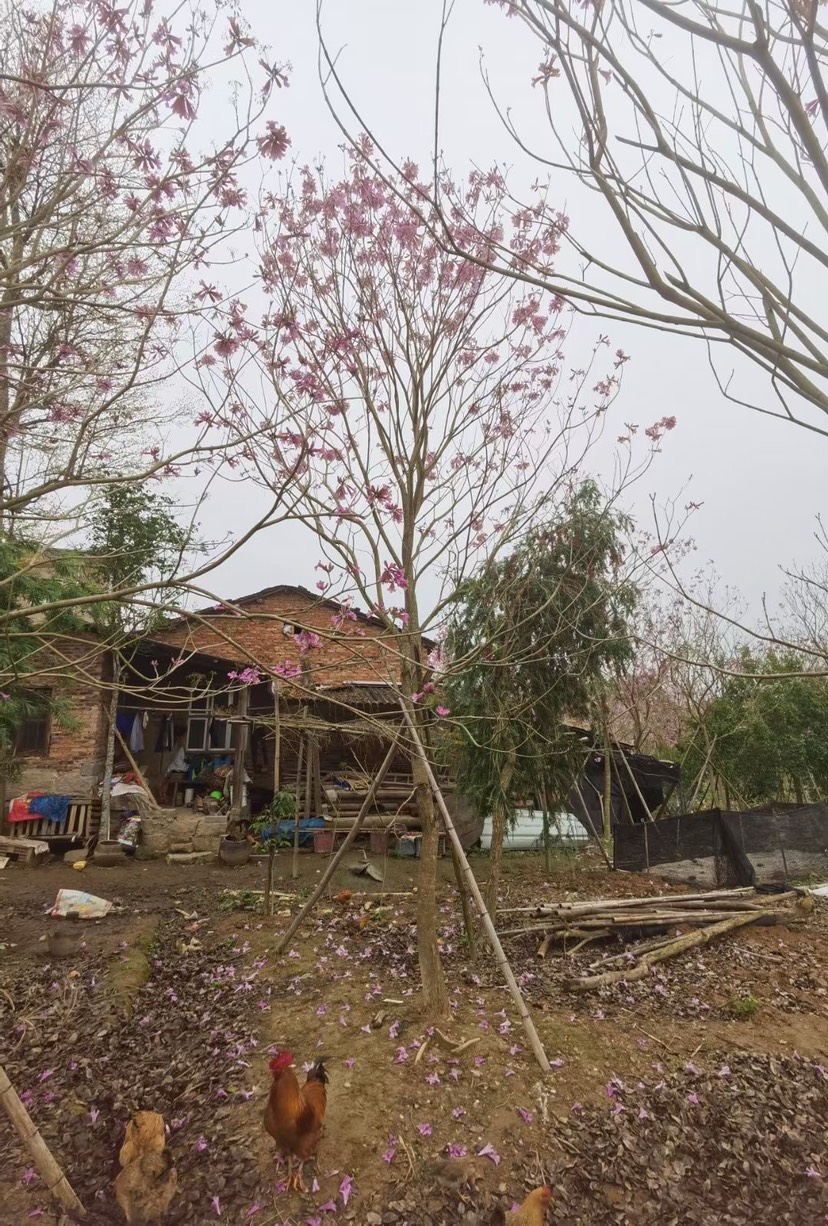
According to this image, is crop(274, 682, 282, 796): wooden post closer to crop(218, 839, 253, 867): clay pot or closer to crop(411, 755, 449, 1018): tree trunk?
crop(411, 755, 449, 1018): tree trunk

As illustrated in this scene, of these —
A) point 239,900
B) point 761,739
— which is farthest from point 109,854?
point 761,739

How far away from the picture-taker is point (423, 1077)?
399 cm

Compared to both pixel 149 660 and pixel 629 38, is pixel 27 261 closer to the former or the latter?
pixel 629 38

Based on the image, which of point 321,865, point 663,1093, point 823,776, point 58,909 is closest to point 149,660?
point 321,865

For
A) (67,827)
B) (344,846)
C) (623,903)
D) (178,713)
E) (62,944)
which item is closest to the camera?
(344,846)

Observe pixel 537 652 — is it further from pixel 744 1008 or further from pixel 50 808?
pixel 50 808

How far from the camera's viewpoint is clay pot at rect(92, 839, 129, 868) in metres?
10.6

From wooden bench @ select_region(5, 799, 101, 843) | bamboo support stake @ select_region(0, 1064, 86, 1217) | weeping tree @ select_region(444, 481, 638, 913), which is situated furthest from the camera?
wooden bench @ select_region(5, 799, 101, 843)

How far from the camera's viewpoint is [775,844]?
9461mm

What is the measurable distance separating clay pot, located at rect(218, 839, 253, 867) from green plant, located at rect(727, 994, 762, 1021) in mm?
7589

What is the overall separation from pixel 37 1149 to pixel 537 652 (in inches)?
190

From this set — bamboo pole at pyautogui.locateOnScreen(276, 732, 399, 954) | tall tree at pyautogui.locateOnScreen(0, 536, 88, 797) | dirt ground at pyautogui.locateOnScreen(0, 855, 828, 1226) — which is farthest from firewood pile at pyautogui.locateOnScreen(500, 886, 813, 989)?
tall tree at pyautogui.locateOnScreen(0, 536, 88, 797)

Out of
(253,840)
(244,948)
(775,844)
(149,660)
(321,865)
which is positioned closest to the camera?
(244,948)

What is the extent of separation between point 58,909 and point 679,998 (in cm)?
629
